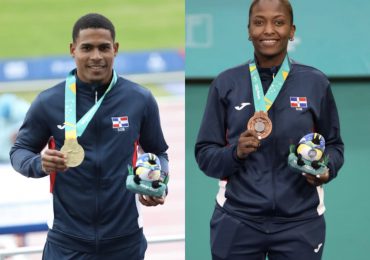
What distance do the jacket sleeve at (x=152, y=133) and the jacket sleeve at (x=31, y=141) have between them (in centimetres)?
40

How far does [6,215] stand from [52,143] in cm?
211

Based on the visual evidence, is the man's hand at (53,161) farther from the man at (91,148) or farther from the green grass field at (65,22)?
the green grass field at (65,22)

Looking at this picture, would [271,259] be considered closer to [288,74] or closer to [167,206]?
[288,74]

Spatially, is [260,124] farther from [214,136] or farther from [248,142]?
[214,136]

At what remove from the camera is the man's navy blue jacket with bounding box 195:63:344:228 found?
10.0 feet

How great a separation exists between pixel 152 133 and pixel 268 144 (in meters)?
0.52

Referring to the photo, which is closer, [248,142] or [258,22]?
[248,142]

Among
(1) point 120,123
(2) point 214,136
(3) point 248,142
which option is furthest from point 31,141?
(3) point 248,142

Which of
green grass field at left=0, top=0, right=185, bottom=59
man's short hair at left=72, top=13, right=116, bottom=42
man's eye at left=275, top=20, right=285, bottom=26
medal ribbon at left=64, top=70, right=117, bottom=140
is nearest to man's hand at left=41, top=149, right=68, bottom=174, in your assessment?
medal ribbon at left=64, top=70, right=117, bottom=140

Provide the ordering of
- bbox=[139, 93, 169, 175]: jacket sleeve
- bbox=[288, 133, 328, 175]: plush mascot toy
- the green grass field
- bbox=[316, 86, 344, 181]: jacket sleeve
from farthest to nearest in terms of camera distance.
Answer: the green grass field < bbox=[139, 93, 169, 175]: jacket sleeve < bbox=[316, 86, 344, 181]: jacket sleeve < bbox=[288, 133, 328, 175]: plush mascot toy

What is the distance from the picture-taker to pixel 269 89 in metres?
3.10

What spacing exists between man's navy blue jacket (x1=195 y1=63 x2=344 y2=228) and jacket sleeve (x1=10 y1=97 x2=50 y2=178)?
2.09 feet

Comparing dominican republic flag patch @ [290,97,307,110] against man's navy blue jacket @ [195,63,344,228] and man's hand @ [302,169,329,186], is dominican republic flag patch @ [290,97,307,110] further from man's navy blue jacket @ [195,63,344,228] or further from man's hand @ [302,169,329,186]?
man's hand @ [302,169,329,186]

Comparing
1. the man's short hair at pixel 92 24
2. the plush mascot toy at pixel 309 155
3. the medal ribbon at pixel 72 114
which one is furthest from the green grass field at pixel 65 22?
the plush mascot toy at pixel 309 155
